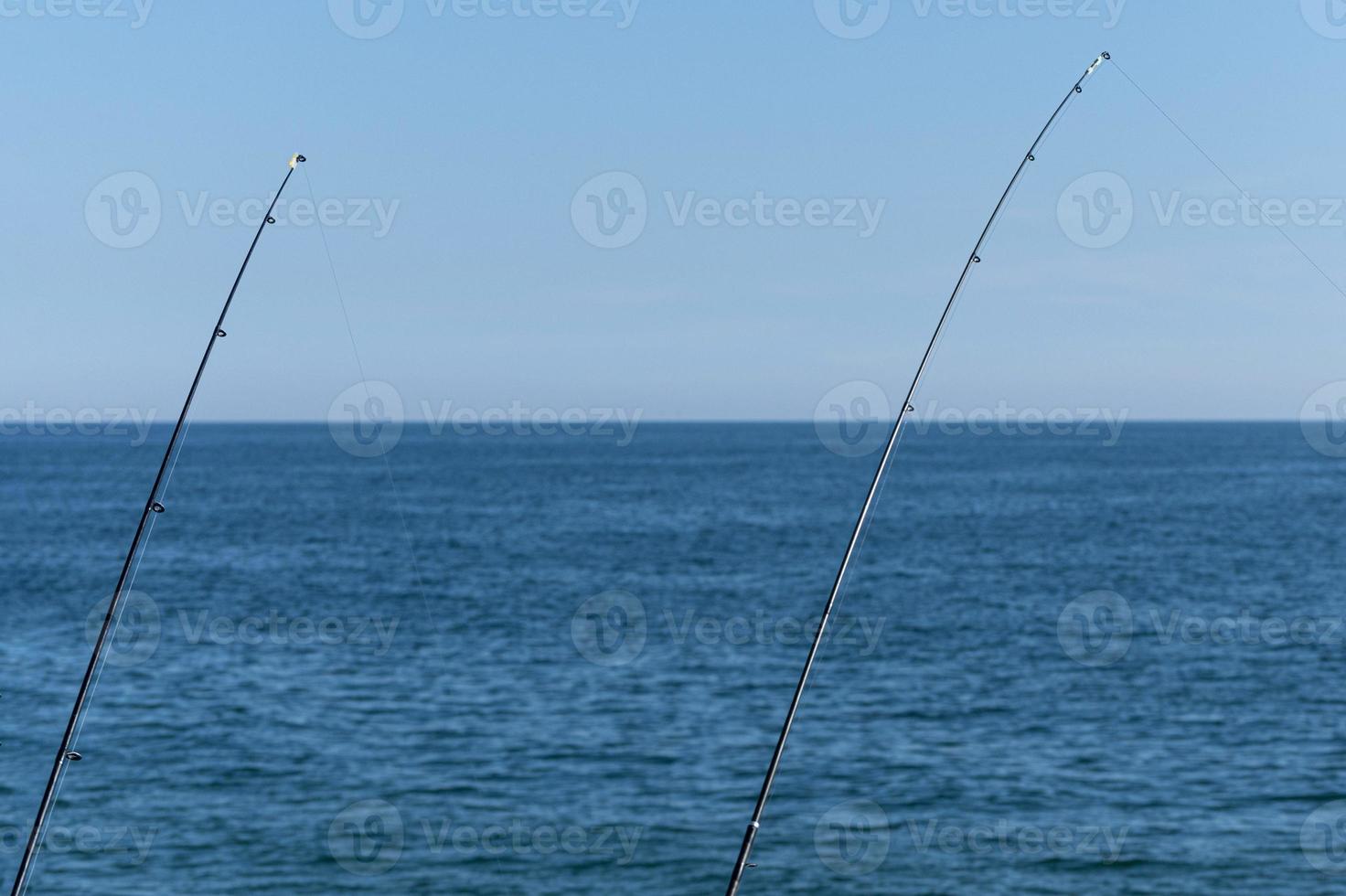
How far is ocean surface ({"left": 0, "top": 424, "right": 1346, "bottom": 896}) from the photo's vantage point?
26.8 m

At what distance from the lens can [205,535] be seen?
82750 mm

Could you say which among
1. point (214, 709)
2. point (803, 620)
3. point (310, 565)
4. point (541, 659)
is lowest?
point (214, 709)

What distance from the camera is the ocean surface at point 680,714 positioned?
26.8 meters

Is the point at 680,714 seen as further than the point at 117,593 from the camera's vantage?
Yes

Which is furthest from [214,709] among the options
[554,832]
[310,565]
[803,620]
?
[310,565]

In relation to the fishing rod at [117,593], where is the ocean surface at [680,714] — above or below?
above

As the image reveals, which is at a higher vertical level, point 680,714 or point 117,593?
point 680,714

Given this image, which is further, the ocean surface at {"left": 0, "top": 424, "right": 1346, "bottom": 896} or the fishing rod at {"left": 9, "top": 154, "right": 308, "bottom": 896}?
the ocean surface at {"left": 0, "top": 424, "right": 1346, "bottom": 896}

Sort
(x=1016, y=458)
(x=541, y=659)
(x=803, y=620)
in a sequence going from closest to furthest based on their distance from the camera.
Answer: (x=541, y=659)
(x=803, y=620)
(x=1016, y=458)

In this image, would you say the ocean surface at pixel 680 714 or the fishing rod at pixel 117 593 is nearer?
the fishing rod at pixel 117 593

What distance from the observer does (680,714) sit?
36.8 meters

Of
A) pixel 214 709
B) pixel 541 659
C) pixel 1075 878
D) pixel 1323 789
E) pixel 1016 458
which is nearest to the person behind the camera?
pixel 1075 878

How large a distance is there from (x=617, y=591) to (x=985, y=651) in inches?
768

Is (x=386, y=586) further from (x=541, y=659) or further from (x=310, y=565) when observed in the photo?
(x=541, y=659)
